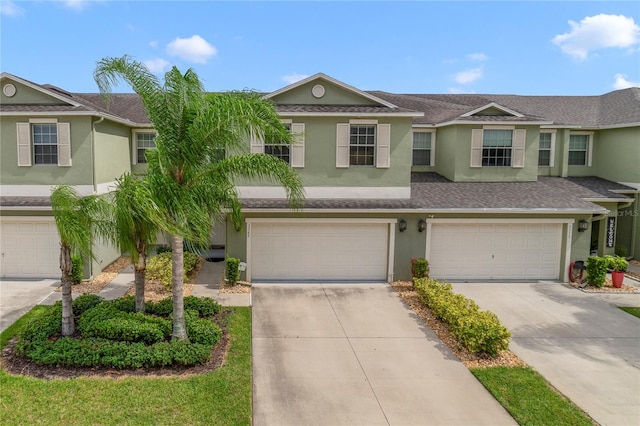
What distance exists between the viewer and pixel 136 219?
8.68m

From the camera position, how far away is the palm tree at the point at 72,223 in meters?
8.70

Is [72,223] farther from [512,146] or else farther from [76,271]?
[512,146]

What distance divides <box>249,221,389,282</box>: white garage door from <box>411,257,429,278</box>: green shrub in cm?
107

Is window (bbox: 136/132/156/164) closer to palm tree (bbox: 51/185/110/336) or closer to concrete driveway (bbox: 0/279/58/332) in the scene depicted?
concrete driveway (bbox: 0/279/58/332)

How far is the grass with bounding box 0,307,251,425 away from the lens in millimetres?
6613

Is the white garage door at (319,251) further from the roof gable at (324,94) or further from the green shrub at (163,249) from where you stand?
the roof gable at (324,94)

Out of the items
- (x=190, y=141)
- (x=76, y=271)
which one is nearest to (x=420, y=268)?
(x=190, y=141)

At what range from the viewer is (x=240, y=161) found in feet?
28.8

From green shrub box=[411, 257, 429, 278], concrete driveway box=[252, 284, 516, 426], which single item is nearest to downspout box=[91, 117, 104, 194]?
concrete driveway box=[252, 284, 516, 426]

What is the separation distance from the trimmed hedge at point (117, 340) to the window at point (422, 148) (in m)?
11.9

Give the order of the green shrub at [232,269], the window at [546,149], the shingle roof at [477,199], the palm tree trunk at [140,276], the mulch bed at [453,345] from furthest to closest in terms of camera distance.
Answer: the window at [546,149] < the shingle roof at [477,199] < the green shrub at [232,269] < the palm tree trunk at [140,276] < the mulch bed at [453,345]

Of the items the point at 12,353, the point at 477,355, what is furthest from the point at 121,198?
the point at 477,355

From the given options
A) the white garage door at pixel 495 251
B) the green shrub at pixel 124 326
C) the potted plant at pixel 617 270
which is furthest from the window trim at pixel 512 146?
the green shrub at pixel 124 326

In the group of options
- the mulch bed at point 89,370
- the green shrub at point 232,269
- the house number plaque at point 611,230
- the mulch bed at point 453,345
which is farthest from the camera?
the house number plaque at point 611,230
